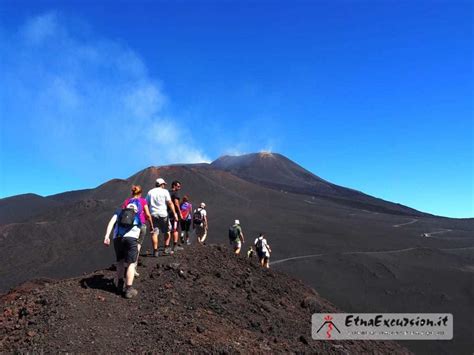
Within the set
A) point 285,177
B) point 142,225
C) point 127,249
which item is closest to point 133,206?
point 142,225

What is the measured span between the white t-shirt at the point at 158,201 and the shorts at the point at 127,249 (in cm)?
180

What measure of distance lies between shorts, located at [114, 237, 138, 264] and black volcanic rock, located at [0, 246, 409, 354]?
0.55 metres

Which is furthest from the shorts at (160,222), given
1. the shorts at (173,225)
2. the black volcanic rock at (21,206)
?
the black volcanic rock at (21,206)

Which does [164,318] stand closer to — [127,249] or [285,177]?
[127,249]

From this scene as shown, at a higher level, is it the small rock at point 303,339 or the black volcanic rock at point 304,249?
the black volcanic rock at point 304,249

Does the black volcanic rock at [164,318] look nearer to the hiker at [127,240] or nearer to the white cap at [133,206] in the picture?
the hiker at [127,240]

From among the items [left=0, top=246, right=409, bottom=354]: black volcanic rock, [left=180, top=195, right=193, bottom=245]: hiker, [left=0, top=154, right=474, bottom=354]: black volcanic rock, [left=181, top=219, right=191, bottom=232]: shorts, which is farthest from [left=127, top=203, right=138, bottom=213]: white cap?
[left=181, top=219, right=191, bottom=232]: shorts

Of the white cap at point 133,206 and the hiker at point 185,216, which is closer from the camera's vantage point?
the white cap at point 133,206

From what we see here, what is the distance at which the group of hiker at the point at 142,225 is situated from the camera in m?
6.15

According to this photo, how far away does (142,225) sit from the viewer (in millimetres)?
6473

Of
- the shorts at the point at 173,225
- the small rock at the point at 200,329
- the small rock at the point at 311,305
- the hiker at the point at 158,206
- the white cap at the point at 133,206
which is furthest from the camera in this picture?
the small rock at the point at 311,305

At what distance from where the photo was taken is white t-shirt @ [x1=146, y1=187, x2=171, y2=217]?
26.1 ft

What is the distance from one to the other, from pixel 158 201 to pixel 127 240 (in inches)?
75.9

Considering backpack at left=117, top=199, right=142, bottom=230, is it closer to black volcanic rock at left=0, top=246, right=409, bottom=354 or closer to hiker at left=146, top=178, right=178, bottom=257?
black volcanic rock at left=0, top=246, right=409, bottom=354
